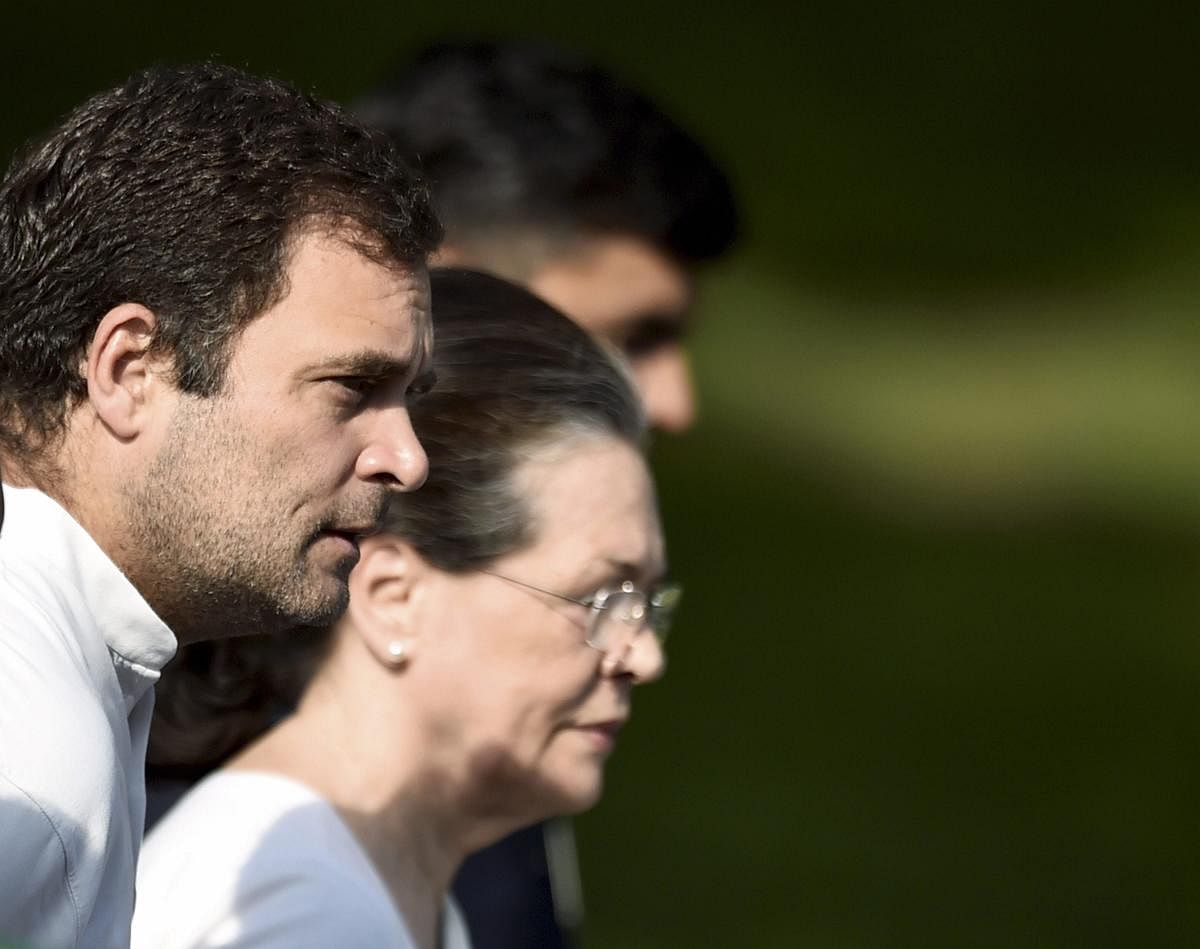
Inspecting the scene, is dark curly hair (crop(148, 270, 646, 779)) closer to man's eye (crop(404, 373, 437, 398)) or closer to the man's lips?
man's eye (crop(404, 373, 437, 398))

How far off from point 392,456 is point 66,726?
1.42 feet

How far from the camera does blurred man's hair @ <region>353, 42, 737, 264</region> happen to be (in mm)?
3686

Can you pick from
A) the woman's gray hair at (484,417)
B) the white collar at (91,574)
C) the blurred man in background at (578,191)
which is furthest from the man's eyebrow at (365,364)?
the blurred man in background at (578,191)

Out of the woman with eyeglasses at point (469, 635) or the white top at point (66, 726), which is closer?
the white top at point (66, 726)

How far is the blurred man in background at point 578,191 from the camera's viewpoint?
3.65m

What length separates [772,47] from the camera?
34.5 ft

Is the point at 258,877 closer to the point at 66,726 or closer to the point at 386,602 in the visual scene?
the point at 386,602

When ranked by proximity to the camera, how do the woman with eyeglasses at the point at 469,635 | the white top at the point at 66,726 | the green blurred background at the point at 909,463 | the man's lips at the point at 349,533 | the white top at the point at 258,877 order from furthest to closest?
1. the green blurred background at the point at 909,463
2. the woman with eyeglasses at the point at 469,635
3. the white top at the point at 258,877
4. the man's lips at the point at 349,533
5. the white top at the point at 66,726

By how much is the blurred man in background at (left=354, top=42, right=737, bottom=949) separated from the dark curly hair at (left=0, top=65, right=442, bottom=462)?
1781mm

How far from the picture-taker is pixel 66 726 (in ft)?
4.99

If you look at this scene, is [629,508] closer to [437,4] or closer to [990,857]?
[990,857]

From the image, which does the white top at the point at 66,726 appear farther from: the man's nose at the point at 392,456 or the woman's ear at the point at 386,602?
the woman's ear at the point at 386,602

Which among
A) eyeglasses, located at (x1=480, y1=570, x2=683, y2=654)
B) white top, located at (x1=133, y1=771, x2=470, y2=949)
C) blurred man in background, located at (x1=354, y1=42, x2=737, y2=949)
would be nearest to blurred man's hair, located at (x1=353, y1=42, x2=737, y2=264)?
blurred man in background, located at (x1=354, y1=42, x2=737, y2=949)

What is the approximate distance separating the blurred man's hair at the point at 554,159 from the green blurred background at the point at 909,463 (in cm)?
420
